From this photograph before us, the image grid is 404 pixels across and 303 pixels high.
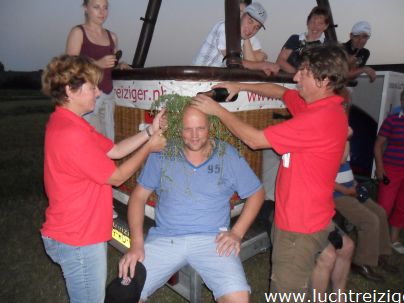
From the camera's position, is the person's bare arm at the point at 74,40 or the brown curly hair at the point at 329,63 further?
the person's bare arm at the point at 74,40

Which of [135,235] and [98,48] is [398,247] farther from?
[98,48]

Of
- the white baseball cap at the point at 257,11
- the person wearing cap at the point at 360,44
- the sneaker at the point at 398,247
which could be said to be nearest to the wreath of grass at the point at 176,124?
the white baseball cap at the point at 257,11

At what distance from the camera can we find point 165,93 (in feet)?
8.46

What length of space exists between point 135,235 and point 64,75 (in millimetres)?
1254

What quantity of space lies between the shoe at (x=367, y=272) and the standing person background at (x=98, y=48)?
3046mm

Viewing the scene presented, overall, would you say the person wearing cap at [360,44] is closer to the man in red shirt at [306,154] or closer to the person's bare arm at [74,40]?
the man in red shirt at [306,154]

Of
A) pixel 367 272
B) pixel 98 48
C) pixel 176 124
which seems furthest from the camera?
pixel 367 272

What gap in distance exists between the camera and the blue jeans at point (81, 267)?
1950mm

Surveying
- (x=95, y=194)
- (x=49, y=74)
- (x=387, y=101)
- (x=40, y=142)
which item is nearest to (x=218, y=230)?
(x=95, y=194)

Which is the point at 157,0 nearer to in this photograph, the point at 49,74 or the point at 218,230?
the point at 49,74

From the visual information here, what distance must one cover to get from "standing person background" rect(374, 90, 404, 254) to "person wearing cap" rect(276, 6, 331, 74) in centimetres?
138

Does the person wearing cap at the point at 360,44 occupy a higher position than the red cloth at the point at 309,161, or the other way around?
the person wearing cap at the point at 360,44

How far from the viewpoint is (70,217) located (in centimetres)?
194

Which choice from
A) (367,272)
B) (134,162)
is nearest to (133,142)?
(134,162)
